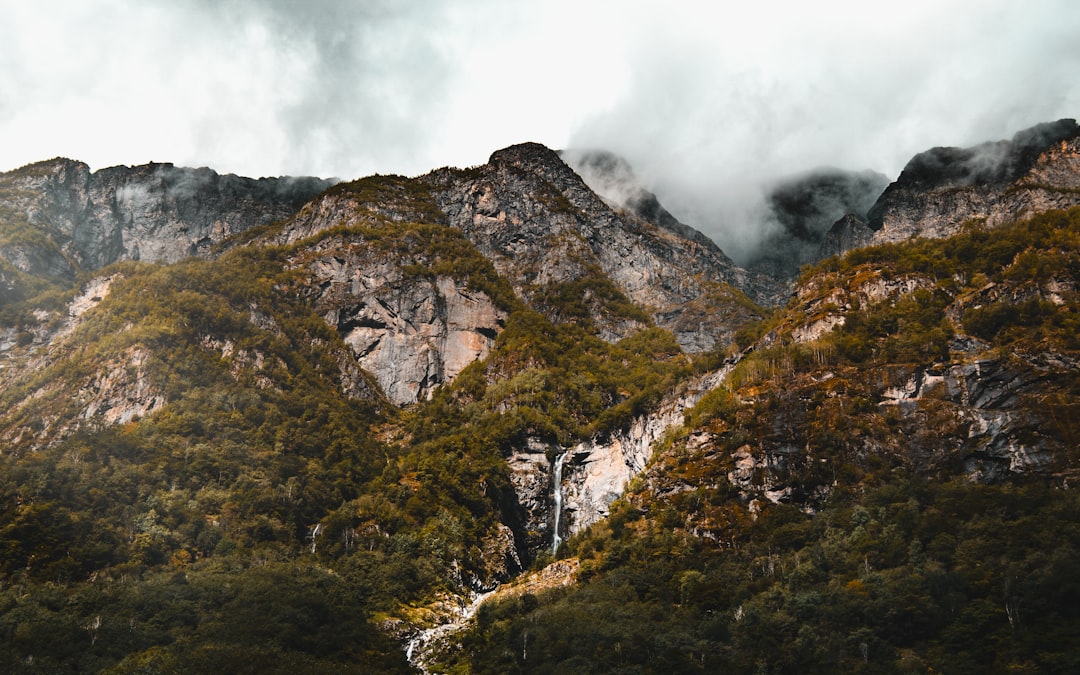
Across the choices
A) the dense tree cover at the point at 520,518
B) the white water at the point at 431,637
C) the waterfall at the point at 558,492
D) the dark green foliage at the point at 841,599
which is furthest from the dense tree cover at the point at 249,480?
the dark green foliage at the point at 841,599

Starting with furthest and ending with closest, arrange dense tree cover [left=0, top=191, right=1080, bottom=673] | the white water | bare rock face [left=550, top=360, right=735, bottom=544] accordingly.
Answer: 1. bare rock face [left=550, top=360, right=735, bottom=544]
2. the white water
3. dense tree cover [left=0, top=191, right=1080, bottom=673]

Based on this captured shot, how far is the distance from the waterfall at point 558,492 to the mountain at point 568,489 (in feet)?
1.58

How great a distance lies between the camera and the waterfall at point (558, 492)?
148 meters

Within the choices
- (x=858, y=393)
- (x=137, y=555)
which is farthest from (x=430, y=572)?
(x=858, y=393)

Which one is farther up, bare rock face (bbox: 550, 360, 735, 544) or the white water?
bare rock face (bbox: 550, 360, 735, 544)

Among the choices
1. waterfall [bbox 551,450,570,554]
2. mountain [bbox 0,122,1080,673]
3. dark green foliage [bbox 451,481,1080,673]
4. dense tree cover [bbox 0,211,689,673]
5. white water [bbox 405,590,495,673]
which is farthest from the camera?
waterfall [bbox 551,450,570,554]

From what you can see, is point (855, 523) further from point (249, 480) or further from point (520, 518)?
point (249, 480)

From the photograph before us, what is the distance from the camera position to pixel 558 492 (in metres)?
155

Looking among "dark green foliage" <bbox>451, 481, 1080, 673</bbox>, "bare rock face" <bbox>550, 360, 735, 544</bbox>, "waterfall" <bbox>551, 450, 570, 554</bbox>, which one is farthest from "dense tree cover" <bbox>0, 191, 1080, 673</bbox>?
"waterfall" <bbox>551, 450, 570, 554</bbox>

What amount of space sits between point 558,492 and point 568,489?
6.65 feet

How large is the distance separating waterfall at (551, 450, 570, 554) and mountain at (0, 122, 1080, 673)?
0.48 m

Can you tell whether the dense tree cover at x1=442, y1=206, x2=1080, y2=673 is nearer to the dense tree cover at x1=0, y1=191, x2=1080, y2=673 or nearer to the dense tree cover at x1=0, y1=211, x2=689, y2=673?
the dense tree cover at x1=0, y1=191, x2=1080, y2=673

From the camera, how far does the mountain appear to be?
297ft

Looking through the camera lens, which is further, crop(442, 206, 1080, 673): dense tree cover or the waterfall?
the waterfall
